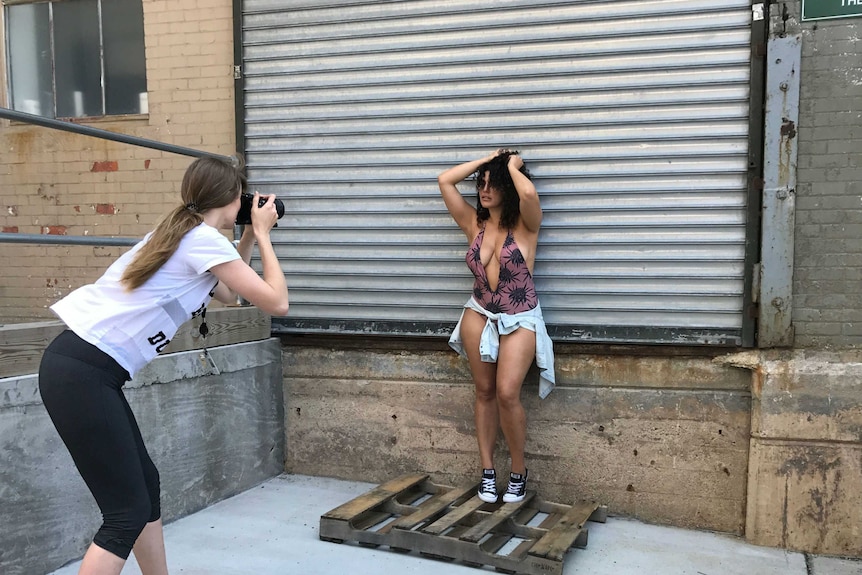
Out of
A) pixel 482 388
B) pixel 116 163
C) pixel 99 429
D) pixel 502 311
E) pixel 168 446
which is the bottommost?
pixel 168 446

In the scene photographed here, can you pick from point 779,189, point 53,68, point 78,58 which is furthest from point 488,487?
point 53,68

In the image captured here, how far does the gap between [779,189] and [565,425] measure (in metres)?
1.90

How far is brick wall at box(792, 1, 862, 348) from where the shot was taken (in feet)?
12.3

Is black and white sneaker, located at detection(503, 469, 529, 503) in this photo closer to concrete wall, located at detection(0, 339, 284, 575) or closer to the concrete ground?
the concrete ground

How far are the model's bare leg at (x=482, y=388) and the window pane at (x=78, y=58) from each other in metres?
3.59

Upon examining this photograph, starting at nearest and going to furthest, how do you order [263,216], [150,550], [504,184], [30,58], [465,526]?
1. [150,550]
2. [263,216]
3. [465,526]
4. [504,184]
5. [30,58]

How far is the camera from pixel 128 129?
5387mm

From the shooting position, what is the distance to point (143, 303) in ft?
7.93

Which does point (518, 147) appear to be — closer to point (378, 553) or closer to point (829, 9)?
point (829, 9)

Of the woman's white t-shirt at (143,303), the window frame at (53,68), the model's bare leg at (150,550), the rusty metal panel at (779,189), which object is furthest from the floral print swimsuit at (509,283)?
the window frame at (53,68)

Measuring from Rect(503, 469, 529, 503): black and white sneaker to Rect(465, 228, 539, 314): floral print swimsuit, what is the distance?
1036 millimetres

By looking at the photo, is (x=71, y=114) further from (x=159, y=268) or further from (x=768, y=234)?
(x=768, y=234)

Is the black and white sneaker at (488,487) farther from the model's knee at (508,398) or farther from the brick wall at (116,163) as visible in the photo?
the brick wall at (116,163)

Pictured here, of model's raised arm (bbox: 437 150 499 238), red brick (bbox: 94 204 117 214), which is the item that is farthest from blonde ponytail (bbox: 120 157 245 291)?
red brick (bbox: 94 204 117 214)
